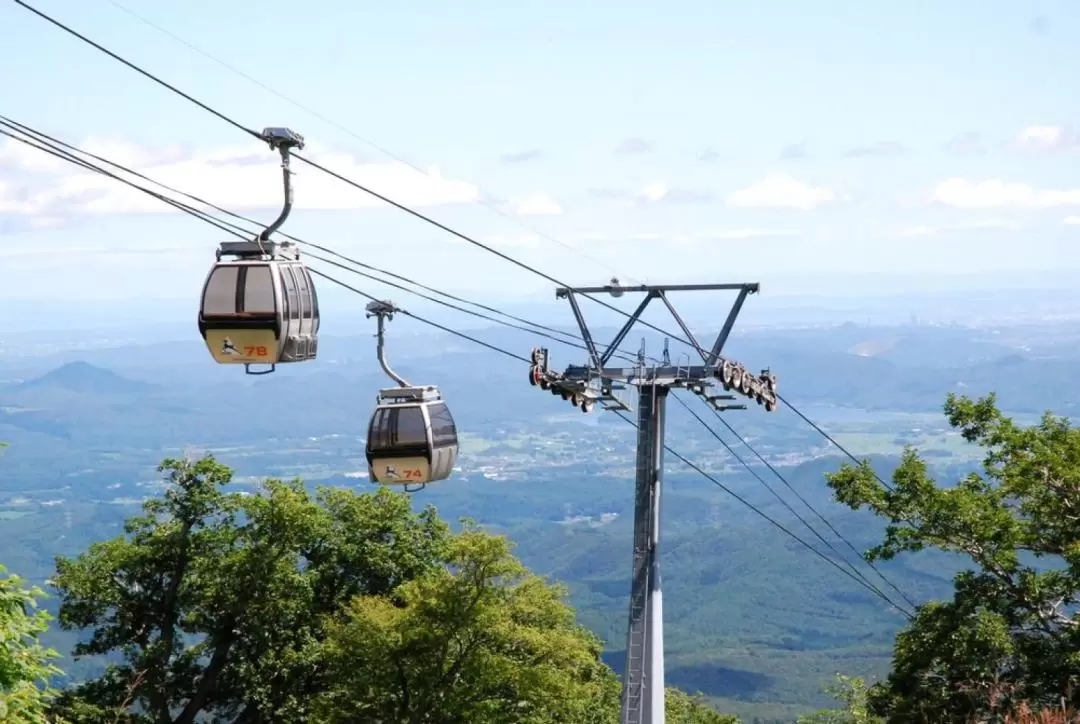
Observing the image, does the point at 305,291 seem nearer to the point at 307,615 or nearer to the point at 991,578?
the point at 991,578

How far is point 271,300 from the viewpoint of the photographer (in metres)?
16.0

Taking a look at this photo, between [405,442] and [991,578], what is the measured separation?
1361cm

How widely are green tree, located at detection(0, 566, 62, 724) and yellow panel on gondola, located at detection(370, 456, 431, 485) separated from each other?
496 centimetres

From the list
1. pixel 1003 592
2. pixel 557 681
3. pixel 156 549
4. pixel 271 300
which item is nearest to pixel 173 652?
pixel 156 549

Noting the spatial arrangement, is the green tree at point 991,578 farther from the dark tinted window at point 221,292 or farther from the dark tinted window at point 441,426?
the dark tinted window at point 221,292

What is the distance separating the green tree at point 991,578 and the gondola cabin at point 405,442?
35.9ft

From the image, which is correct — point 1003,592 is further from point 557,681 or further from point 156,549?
point 156,549

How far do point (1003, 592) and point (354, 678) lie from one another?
60.1ft

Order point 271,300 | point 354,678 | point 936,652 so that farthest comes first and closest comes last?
point 354,678
point 936,652
point 271,300

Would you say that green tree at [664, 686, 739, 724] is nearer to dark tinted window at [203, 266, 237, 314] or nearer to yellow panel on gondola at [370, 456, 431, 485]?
yellow panel on gondola at [370, 456, 431, 485]

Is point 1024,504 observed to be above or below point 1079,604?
above

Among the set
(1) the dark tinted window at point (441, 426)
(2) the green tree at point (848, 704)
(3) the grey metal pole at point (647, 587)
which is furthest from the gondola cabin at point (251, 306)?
(2) the green tree at point (848, 704)

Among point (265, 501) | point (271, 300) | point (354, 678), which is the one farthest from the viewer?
point (265, 501)

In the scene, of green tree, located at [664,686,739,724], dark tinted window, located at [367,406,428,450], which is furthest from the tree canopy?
dark tinted window, located at [367,406,428,450]
